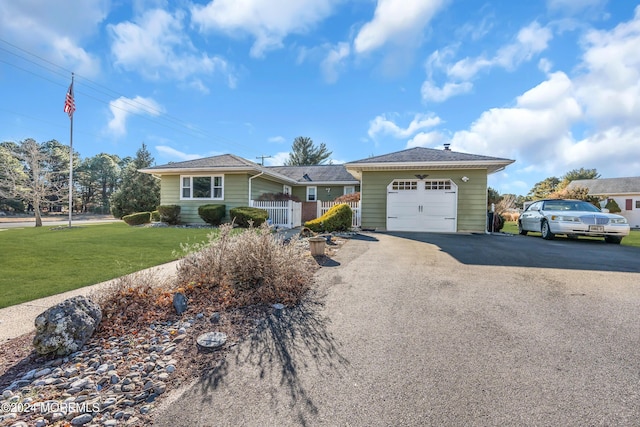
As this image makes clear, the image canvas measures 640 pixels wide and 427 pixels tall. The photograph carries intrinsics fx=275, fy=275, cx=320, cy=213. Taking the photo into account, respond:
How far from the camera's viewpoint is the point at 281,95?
15562 millimetres

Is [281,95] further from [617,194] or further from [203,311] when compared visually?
[617,194]

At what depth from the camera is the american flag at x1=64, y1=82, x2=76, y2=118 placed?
13.6m

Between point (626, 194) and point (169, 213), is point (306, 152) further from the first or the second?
point (626, 194)

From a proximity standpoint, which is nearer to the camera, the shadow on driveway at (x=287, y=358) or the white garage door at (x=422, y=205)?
the shadow on driveway at (x=287, y=358)

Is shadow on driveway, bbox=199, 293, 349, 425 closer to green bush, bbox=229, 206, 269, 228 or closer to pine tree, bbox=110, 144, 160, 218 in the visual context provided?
green bush, bbox=229, 206, 269, 228

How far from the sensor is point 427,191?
39.1 ft

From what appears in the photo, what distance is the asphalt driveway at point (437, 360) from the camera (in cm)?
181

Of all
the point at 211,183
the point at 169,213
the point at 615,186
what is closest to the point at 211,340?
the point at 211,183

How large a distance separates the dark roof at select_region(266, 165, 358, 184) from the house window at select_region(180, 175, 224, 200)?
20.0 feet

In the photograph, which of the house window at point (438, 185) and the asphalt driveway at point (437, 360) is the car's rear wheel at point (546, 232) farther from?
the asphalt driveway at point (437, 360)

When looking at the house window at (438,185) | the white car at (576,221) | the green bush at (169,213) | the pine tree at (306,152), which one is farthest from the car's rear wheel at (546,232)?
the pine tree at (306,152)

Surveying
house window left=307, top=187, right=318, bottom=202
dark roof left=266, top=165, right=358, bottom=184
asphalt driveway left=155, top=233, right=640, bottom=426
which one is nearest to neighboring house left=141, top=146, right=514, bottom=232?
dark roof left=266, top=165, right=358, bottom=184

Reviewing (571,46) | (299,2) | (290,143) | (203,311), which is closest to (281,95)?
(299,2)

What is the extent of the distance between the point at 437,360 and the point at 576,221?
32.6ft
